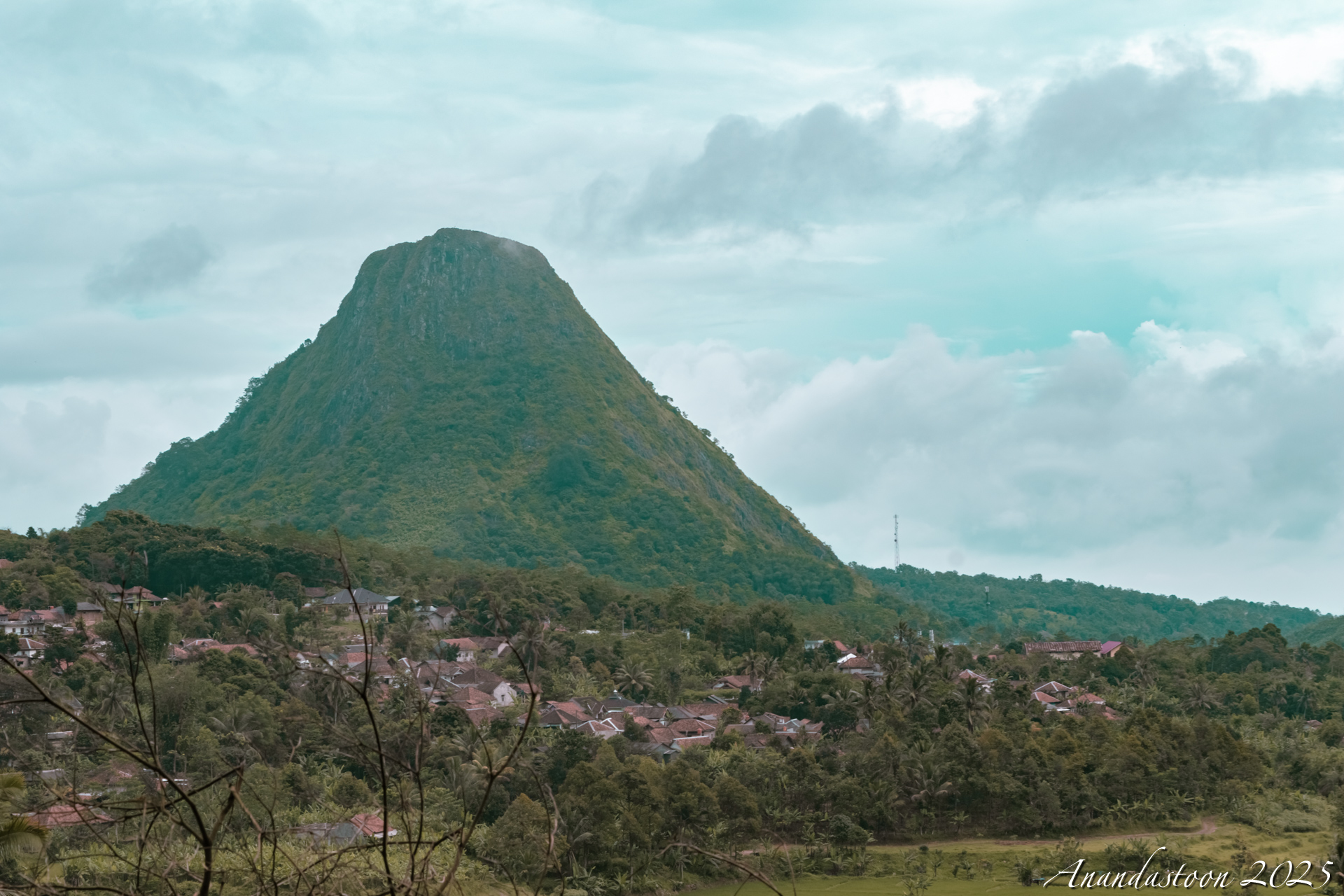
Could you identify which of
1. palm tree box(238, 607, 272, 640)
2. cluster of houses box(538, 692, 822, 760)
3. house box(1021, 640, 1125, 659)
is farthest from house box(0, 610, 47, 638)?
house box(1021, 640, 1125, 659)

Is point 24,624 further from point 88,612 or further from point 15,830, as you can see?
point 15,830

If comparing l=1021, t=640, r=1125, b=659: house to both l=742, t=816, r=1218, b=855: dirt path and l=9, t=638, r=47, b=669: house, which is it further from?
l=9, t=638, r=47, b=669: house

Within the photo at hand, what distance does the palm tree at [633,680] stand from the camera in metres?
59.9

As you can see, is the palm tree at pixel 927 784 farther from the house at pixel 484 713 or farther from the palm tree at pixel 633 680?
the palm tree at pixel 633 680

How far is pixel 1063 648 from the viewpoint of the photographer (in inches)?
3457

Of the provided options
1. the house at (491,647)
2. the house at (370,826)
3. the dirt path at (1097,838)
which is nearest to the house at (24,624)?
the house at (491,647)

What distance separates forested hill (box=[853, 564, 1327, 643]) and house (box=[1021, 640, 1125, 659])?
5146 centimetres

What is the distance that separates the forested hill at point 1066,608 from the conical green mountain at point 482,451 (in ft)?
72.5

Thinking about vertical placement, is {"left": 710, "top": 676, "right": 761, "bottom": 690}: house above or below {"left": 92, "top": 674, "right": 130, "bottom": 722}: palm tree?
above

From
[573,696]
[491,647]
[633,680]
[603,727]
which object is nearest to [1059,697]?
[633,680]

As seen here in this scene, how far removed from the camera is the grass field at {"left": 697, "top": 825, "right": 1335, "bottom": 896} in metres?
34.6

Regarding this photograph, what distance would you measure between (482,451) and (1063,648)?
7212 cm

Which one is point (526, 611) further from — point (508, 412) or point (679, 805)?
point (508, 412)

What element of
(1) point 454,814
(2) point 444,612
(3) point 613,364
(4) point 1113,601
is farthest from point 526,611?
(4) point 1113,601
